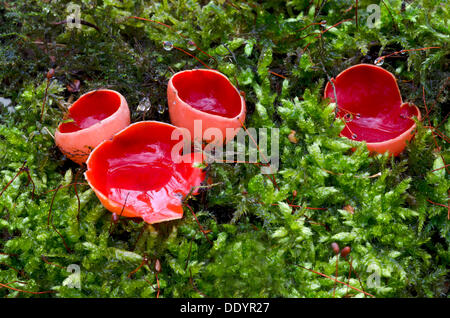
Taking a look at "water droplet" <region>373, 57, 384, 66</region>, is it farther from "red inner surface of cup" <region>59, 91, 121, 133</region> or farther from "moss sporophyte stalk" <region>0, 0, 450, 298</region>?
"red inner surface of cup" <region>59, 91, 121, 133</region>

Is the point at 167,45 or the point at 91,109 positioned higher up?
the point at 167,45

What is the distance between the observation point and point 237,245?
1.53 m

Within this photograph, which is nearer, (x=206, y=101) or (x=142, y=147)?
(x=142, y=147)

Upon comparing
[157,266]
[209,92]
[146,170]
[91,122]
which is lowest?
[157,266]

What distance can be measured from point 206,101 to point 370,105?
2.68 ft

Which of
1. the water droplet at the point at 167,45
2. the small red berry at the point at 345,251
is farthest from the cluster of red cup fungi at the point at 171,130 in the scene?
the small red berry at the point at 345,251

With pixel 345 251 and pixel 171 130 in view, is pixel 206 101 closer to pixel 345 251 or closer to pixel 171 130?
pixel 171 130

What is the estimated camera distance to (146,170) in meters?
1.74

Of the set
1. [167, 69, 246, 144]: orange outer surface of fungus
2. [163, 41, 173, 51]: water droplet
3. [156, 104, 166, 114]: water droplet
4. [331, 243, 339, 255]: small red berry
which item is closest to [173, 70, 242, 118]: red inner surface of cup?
[167, 69, 246, 144]: orange outer surface of fungus

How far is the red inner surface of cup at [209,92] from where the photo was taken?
71.5 inches

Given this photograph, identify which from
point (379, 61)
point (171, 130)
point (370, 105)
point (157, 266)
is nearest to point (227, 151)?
point (171, 130)

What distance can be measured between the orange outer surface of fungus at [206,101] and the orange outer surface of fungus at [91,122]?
0.76ft

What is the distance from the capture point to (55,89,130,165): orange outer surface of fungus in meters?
1.58

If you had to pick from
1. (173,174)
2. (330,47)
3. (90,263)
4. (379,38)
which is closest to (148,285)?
(90,263)
